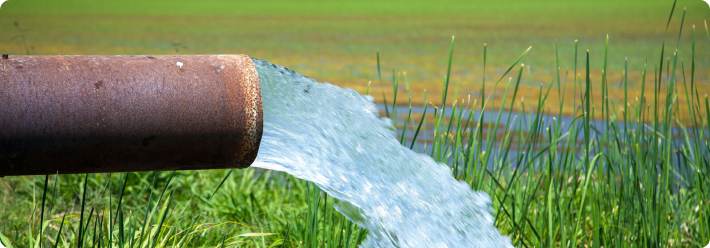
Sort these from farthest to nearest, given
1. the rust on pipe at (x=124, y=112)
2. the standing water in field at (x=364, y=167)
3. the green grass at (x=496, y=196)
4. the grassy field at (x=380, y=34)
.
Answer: the grassy field at (x=380, y=34)
the green grass at (x=496, y=196)
the standing water in field at (x=364, y=167)
the rust on pipe at (x=124, y=112)

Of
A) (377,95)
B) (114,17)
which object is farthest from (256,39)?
(114,17)

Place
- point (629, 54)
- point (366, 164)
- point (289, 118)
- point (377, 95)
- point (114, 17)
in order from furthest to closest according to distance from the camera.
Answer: point (114, 17), point (629, 54), point (377, 95), point (366, 164), point (289, 118)

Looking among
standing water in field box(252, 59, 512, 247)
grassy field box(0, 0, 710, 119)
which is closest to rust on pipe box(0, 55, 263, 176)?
standing water in field box(252, 59, 512, 247)

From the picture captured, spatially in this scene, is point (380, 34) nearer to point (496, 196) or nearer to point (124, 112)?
point (496, 196)

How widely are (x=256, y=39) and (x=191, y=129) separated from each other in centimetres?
850

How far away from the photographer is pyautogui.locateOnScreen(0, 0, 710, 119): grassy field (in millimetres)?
5934

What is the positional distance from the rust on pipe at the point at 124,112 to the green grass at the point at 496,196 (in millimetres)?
247

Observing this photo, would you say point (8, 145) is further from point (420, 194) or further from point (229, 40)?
point (229, 40)

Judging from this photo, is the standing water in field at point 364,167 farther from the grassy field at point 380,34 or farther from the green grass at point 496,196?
the grassy field at point 380,34

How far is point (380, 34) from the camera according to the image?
1019 cm

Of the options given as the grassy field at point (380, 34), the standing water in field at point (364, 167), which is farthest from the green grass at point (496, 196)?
the grassy field at point (380, 34)

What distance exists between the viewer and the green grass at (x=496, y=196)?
1360mm

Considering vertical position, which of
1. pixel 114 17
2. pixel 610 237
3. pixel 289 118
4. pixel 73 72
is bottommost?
pixel 114 17

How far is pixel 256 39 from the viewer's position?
9094mm
